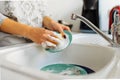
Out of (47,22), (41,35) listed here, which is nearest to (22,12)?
(47,22)

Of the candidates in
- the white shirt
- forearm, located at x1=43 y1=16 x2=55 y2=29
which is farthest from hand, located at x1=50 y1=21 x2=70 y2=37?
the white shirt

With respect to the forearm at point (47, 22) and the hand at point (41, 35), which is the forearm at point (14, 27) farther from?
the forearm at point (47, 22)

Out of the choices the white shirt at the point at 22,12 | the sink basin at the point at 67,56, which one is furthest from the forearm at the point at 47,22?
the sink basin at the point at 67,56

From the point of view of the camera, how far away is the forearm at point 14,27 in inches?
31.2

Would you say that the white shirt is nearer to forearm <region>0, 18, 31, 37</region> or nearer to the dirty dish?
forearm <region>0, 18, 31, 37</region>

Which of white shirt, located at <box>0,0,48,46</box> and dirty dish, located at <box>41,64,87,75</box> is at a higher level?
white shirt, located at <box>0,0,48,46</box>

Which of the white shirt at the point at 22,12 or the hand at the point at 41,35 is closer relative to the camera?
the hand at the point at 41,35

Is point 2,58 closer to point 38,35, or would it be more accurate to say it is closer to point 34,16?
point 38,35

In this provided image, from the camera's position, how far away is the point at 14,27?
2.68 feet

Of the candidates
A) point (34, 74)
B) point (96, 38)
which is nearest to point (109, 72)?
point (34, 74)

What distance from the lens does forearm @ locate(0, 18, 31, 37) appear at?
79 cm

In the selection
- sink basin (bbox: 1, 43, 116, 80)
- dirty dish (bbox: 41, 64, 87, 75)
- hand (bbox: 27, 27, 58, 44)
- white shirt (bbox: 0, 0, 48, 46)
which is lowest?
dirty dish (bbox: 41, 64, 87, 75)

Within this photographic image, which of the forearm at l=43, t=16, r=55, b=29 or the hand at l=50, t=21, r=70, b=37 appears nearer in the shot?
the hand at l=50, t=21, r=70, b=37

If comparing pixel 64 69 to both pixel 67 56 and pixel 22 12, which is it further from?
pixel 22 12
